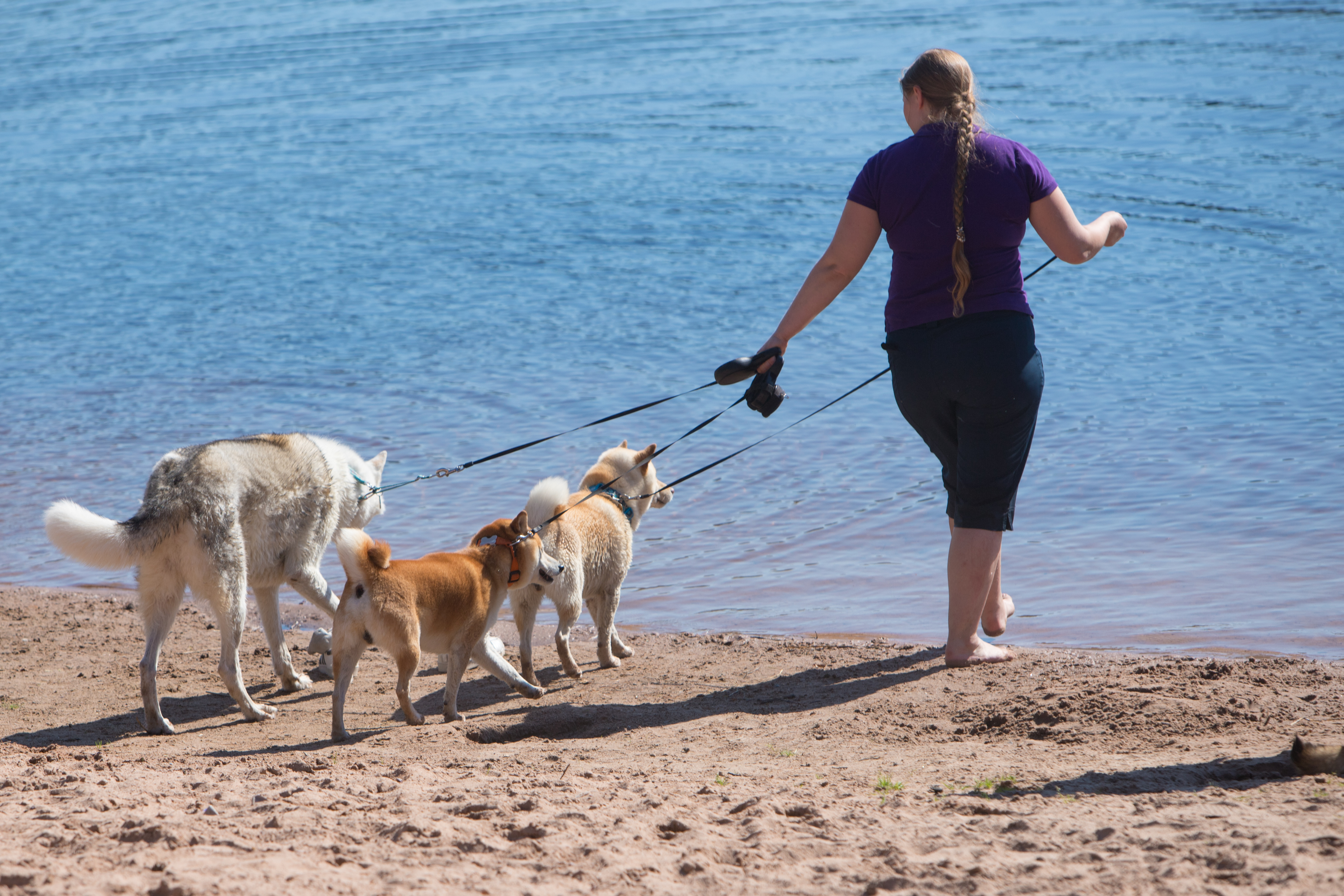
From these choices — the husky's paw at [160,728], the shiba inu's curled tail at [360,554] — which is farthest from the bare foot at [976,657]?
the husky's paw at [160,728]

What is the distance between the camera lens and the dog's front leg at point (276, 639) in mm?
6059

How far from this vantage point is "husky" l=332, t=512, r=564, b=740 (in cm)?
508

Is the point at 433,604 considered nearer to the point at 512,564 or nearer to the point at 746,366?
the point at 512,564

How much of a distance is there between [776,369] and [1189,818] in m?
2.39

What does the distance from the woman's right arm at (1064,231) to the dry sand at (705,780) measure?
1805mm

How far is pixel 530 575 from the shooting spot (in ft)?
18.6

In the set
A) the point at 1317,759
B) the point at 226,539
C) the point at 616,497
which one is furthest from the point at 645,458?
the point at 1317,759

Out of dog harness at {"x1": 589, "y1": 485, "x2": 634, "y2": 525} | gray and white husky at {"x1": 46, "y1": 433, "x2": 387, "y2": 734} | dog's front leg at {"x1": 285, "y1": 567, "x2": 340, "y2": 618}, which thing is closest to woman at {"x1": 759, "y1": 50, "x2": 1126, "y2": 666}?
dog harness at {"x1": 589, "y1": 485, "x2": 634, "y2": 525}

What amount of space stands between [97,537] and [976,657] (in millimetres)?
3949

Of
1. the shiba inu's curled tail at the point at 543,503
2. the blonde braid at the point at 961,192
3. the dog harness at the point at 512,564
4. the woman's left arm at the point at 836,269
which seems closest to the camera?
the blonde braid at the point at 961,192

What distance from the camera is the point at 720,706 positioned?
532 centimetres

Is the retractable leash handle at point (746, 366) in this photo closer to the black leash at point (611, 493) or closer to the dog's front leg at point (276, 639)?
the black leash at point (611, 493)

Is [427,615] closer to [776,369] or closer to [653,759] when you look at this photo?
[653,759]

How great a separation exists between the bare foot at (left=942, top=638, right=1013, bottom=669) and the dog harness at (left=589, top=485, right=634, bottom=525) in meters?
2.03
